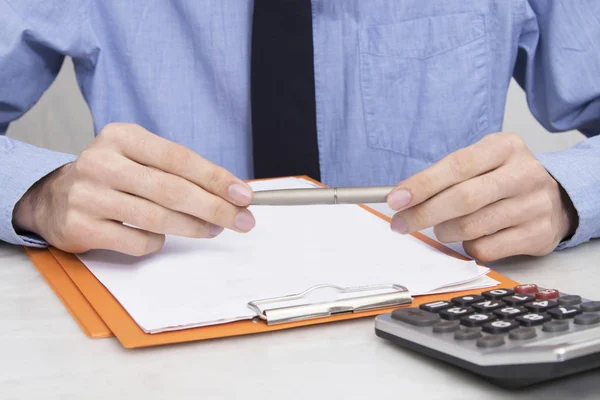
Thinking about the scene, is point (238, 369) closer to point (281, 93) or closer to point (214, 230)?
point (214, 230)

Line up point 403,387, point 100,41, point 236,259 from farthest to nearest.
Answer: point 100,41, point 236,259, point 403,387

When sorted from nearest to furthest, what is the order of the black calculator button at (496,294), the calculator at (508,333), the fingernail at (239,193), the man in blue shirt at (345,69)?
the calculator at (508,333) → the black calculator button at (496,294) → the fingernail at (239,193) → the man in blue shirt at (345,69)

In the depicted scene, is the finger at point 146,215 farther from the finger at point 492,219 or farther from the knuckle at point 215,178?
the finger at point 492,219

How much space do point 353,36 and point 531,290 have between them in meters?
0.74

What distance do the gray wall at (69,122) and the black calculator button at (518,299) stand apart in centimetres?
177

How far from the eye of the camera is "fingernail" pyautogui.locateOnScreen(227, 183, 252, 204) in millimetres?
644

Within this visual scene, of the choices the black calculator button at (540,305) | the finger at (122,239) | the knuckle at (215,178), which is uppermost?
the knuckle at (215,178)

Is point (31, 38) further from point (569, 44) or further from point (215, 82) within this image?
point (569, 44)

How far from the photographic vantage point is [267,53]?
112cm

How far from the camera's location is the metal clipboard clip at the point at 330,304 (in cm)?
53

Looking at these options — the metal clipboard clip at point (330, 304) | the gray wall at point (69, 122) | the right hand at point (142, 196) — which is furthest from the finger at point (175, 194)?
the gray wall at point (69, 122)

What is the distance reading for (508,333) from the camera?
45 centimetres

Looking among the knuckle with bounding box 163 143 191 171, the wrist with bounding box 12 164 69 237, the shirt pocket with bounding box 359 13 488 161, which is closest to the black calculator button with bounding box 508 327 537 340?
the knuckle with bounding box 163 143 191 171

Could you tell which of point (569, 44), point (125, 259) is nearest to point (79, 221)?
point (125, 259)
